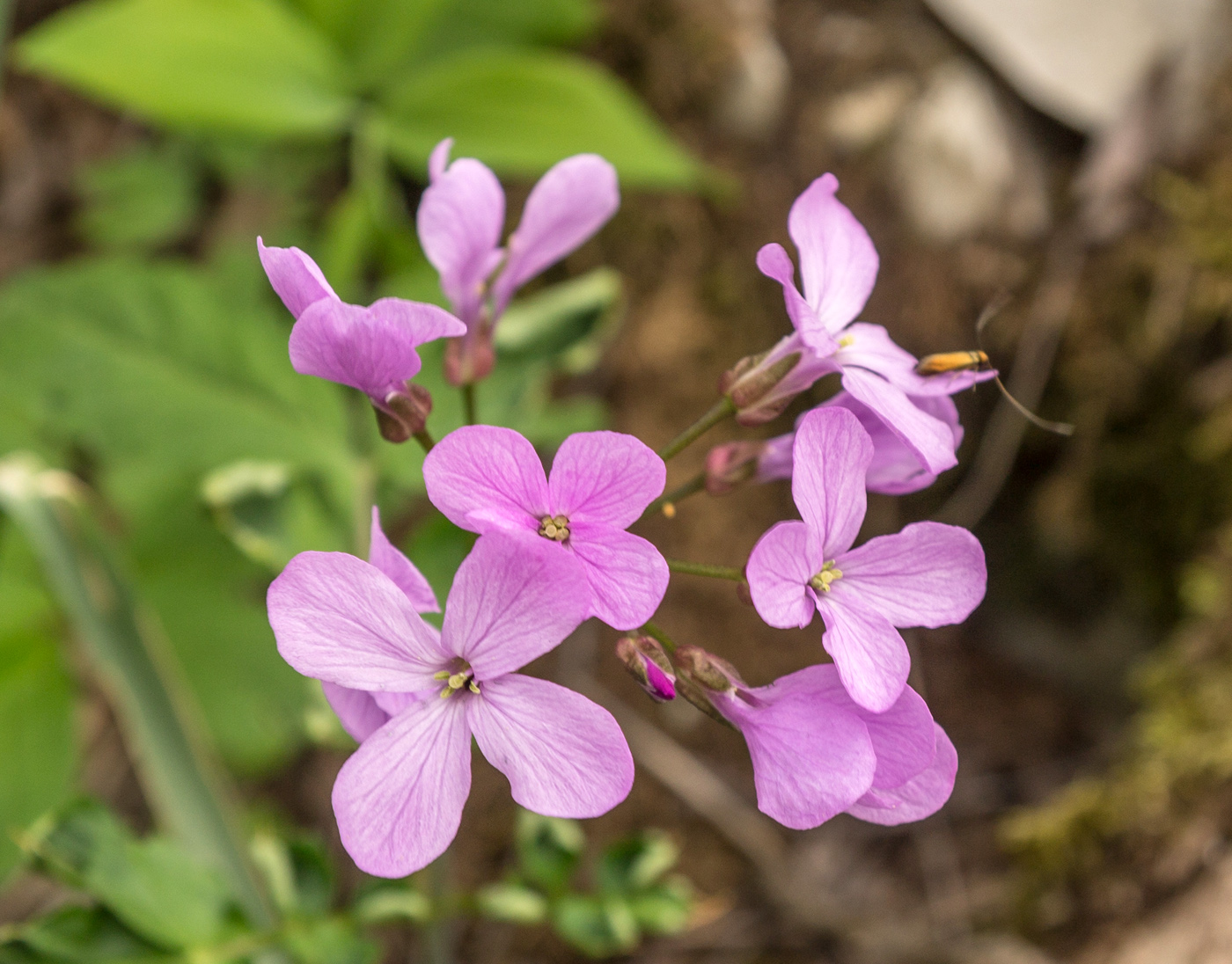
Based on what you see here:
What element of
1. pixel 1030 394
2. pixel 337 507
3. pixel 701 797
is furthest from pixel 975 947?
pixel 337 507

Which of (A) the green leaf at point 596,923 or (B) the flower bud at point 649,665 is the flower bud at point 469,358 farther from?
(A) the green leaf at point 596,923

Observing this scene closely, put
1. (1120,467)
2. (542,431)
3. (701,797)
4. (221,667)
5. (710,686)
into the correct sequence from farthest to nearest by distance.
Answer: (701,797)
(1120,467)
(221,667)
(542,431)
(710,686)

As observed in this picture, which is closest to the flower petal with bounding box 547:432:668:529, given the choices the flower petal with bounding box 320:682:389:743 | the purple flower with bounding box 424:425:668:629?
the purple flower with bounding box 424:425:668:629

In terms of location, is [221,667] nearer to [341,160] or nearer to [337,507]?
[337,507]

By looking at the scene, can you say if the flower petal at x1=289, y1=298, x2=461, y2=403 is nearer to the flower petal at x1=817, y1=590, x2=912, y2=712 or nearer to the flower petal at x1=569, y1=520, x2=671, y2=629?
the flower petal at x1=569, y1=520, x2=671, y2=629

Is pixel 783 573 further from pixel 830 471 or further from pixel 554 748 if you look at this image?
pixel 554 748

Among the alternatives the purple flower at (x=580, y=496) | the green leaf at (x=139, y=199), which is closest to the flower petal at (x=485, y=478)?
the purple flower at (x=580, y=496)

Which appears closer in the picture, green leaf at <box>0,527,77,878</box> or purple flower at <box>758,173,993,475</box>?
purple flower at <box>758,173,993,475</box>
